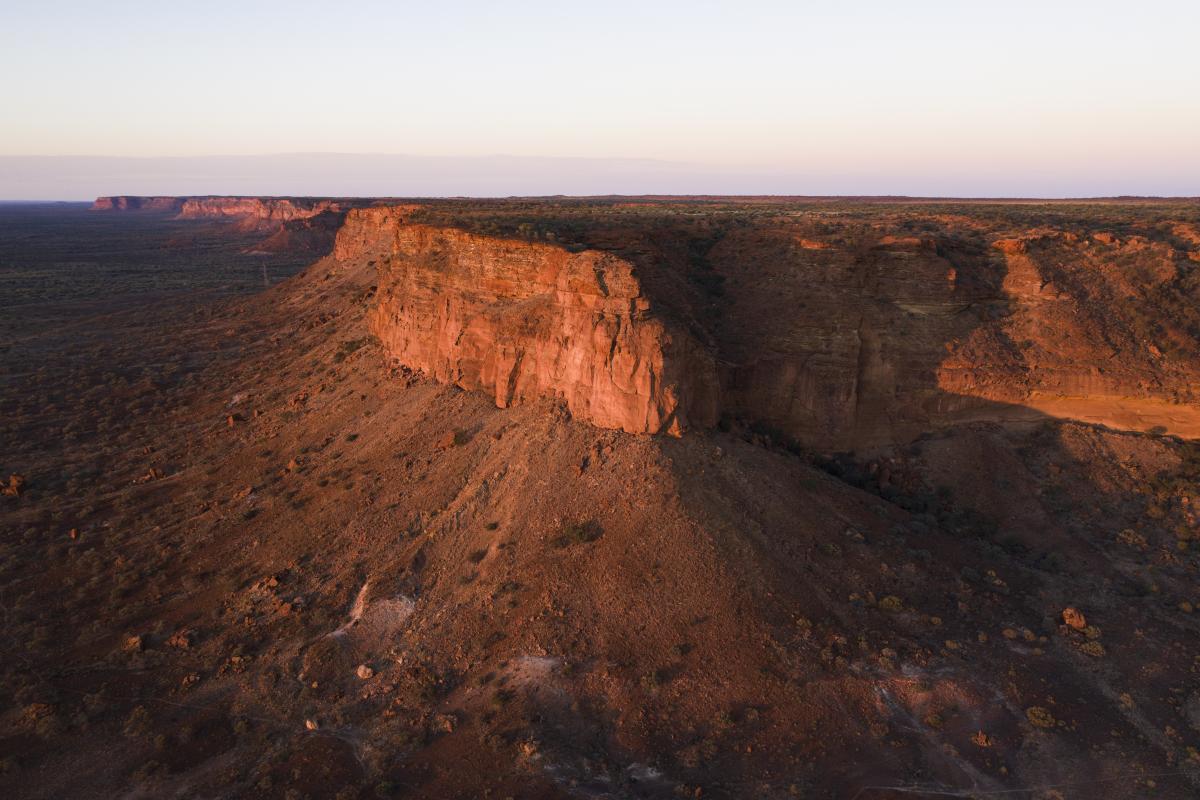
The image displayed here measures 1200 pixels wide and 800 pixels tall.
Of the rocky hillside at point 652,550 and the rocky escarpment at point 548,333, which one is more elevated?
the rocky escarpment at point 548,333

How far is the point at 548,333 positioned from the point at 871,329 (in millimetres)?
11329

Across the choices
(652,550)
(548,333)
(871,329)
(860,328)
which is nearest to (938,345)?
(871,329)

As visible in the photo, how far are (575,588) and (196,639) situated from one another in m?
10.2

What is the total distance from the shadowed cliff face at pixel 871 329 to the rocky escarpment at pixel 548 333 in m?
0.10

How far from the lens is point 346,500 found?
21.7 m

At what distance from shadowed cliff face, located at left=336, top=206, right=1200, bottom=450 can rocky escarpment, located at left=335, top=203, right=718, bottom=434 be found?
10 cm

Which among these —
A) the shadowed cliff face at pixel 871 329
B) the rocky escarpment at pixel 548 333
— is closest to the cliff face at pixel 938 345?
the shadowed cliff face at pixel 871 329

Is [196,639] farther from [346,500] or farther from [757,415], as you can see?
[757,415]

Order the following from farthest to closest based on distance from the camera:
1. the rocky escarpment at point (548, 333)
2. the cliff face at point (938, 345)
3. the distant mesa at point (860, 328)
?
1. the cliff face at point (938, 345)
2. the distant mesa at point (860, 328)
3. the rocky escarpment at point (548, 333)

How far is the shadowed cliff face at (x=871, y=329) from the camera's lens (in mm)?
22359

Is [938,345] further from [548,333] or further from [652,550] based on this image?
[548,333]

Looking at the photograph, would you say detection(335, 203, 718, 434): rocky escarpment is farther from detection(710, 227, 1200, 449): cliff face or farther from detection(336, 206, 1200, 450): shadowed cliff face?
detection(710, 227, 1200, 449): cliff face

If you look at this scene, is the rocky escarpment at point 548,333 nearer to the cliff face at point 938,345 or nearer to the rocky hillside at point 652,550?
the rocky hillside at point 652,550

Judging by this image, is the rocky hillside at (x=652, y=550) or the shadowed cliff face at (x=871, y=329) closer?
the rocky hillside at (x=652, y=550)
